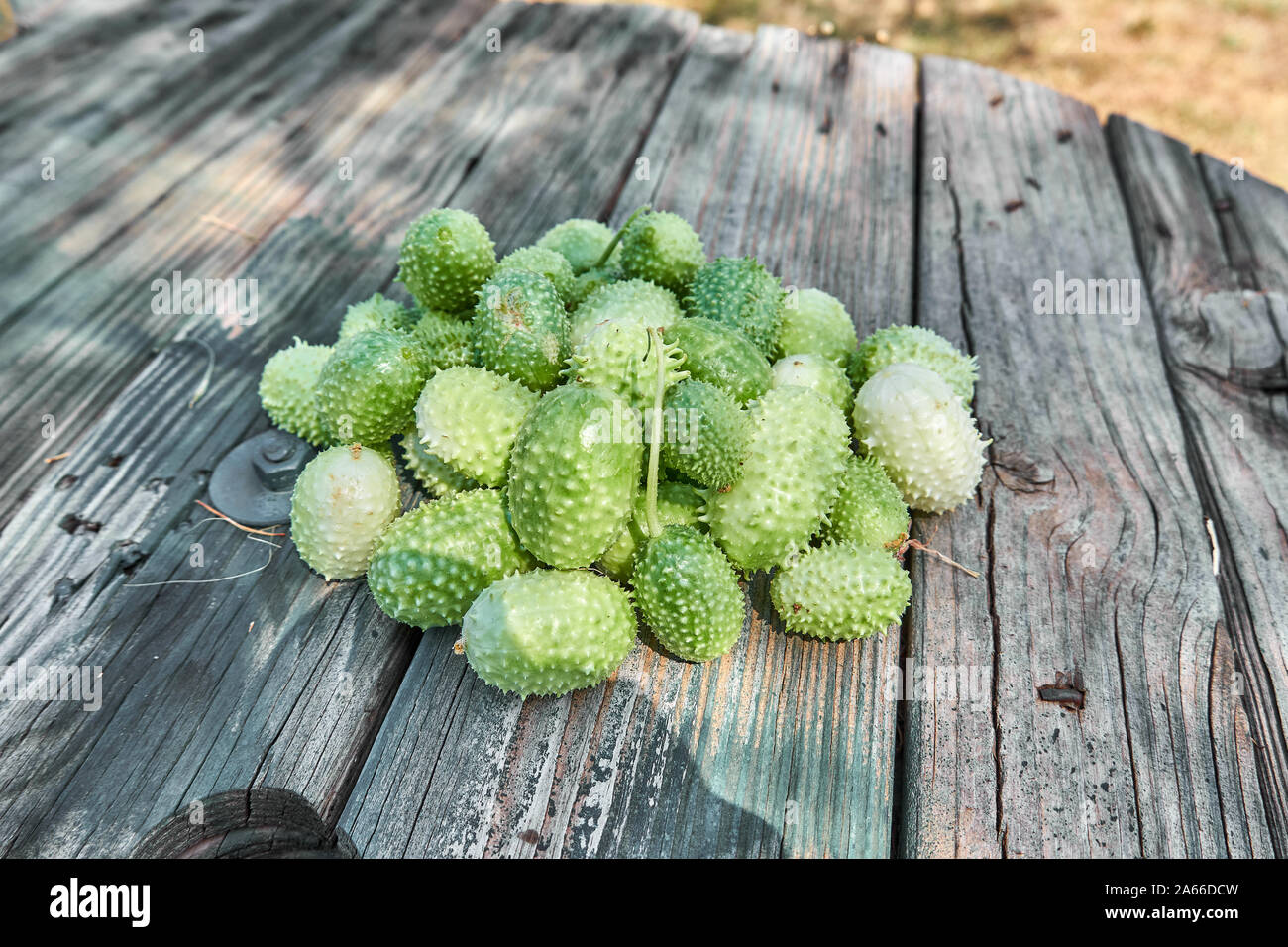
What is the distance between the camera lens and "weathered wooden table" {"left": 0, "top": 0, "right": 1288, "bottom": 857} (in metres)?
1.85

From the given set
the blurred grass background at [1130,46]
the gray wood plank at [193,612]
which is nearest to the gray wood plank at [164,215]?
the gray wood plank at [193,612]

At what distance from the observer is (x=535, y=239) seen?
3.22 metres

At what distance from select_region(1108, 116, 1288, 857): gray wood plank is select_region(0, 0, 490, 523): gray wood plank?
3086 millimetres

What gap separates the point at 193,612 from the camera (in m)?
2.18

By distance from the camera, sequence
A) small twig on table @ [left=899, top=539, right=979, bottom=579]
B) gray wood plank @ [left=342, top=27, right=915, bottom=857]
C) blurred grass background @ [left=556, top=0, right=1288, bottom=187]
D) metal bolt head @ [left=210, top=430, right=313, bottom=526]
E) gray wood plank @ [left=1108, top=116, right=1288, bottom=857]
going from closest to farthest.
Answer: gray wood plank @ [left=342, top=27, right=915, bottom=857]
gray wood plank @ [left=1108, top=116, right=1288, bottom=857]
small twig on table @ [left=899, top=539, right=979, bottom=579]
metal bolt head @ [left=210, top=430, right=313, bottom=526]
blurred grass background @ [left=556, top=0, right=1288, bottom=187]

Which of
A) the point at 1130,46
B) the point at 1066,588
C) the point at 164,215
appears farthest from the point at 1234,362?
the point at 1130,46

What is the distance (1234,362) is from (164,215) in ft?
12.2

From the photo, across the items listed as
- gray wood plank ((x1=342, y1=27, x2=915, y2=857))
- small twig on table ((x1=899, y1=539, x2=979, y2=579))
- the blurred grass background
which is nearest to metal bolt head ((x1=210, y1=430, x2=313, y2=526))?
gray wood plank ((x1=342, y1=27, x2=915, y2=857))

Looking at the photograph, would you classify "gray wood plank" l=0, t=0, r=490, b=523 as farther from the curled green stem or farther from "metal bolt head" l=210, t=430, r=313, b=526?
the curled green stem

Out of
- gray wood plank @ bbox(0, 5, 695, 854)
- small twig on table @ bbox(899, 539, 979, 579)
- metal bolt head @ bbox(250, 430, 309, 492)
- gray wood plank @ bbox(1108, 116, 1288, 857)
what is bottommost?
gray wood plank @ bbox(0, 5, 695, 854)

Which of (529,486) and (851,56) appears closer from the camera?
(529,486)
